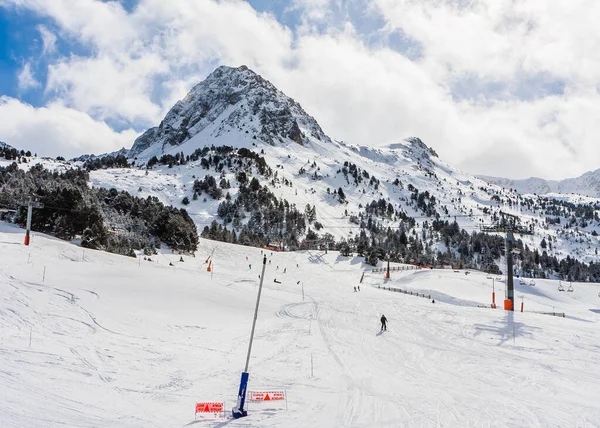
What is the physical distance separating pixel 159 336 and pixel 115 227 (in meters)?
59.4

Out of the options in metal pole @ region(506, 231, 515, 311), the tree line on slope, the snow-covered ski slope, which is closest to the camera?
the snow-covered ski slope

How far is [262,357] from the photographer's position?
20.7m

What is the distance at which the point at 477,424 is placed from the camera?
43.0 feet

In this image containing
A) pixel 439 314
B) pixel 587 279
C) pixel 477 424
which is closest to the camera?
pixel 477 424

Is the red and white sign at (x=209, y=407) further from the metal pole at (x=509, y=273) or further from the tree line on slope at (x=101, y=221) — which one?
the tree line on slope at (x=101, y=221)

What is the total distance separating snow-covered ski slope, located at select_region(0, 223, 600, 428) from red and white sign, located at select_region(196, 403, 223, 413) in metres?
0.49

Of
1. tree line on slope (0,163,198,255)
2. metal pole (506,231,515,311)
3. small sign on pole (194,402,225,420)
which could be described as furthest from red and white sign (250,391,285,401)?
tree line on slope (0,163,198,255)

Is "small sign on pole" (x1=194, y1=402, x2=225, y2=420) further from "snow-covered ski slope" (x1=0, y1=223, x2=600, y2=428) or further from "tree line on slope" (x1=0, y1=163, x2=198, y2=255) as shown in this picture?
"tree line on slope" (x1=0, y1=163, x2=198, y2=255)

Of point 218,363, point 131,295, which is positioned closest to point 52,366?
point 218,363

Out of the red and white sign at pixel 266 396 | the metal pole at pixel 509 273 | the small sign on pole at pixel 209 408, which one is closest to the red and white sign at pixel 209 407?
the small sign on pole at pixel 209 408

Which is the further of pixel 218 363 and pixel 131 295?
pixel 131 295

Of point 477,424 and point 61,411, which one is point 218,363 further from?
point 477,424

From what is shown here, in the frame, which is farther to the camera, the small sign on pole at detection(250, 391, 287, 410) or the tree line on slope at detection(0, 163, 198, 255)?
the tree line on slope at detection(0, 163, 198, 255)

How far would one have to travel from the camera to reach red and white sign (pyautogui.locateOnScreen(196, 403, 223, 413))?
13116 mm
